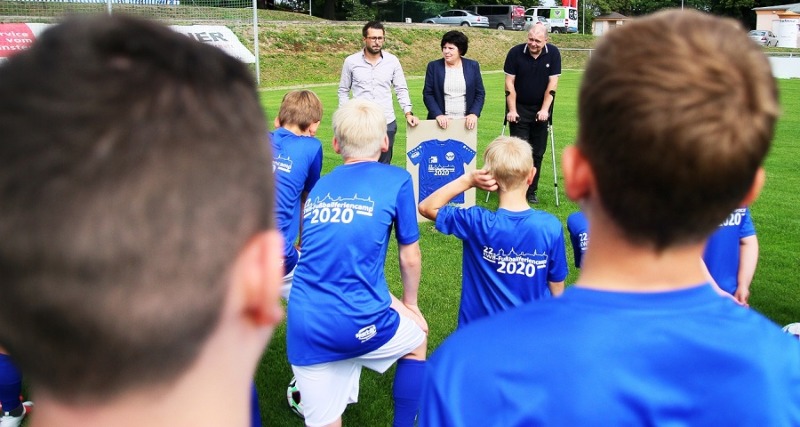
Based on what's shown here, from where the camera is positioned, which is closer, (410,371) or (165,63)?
(165,63)

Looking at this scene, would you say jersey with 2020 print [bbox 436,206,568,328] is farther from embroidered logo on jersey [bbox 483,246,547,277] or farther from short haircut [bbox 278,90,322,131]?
short haircut [bbox 278,90,322,131]

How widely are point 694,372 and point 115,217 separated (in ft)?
3.52

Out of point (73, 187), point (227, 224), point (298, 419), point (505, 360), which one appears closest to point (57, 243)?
point (73, 187)

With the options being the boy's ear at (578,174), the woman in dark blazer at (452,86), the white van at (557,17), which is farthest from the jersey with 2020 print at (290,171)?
the white van at (557,17)

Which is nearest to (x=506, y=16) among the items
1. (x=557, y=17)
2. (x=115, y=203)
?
(x=557, y=17)

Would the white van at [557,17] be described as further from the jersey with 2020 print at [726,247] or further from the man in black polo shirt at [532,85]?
the jersey with 2020 print at [726,247]

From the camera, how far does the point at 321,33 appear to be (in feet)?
121

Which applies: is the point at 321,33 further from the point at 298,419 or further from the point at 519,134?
the point at 298,419

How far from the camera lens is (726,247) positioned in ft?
12.5

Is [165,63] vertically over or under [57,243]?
over

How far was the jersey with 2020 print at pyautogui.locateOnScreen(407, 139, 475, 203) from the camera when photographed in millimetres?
8375

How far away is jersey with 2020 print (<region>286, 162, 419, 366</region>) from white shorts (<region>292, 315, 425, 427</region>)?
68 millimetres

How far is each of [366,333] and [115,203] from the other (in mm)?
2630

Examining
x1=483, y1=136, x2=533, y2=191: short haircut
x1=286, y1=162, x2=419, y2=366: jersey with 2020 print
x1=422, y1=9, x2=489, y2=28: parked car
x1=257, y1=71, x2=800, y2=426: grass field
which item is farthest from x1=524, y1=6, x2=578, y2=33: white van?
x1=286, y1=162, x2=419, y2=366: jersey with 2020 print
